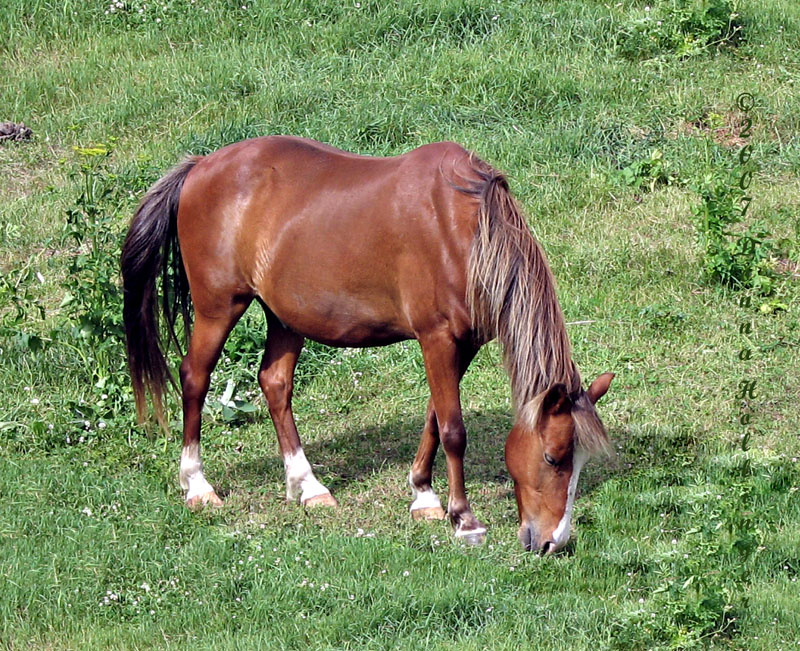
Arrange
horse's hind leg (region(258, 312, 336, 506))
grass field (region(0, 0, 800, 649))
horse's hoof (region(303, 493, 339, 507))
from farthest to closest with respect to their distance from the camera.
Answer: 1. horse's hind leg (region(258, 312, 336, 506))
2. horse's hoof (region(303, 493, 339, 507))
3. grass field (region(0, 0, 800, 649))

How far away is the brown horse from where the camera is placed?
501 centimetres

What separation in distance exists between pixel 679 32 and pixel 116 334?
6.58 metres

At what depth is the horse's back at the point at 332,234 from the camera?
5270mm

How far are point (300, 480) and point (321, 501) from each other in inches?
7.2

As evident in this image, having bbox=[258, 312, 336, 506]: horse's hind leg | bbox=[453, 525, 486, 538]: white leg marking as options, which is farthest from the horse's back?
bbox=[453, 525, 486, 538]: white leg marking

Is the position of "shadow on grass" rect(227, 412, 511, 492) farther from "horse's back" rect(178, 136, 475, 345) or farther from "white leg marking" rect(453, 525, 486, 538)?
"horse's back" rect(178, 136, 475, 345)

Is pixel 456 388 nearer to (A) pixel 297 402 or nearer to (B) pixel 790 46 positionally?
(A) pixel 297 402

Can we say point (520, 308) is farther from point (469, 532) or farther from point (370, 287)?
point (469, 532)

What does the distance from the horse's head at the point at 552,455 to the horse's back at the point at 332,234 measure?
2.11ft

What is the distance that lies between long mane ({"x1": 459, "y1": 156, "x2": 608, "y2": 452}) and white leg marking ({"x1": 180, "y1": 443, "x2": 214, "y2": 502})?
1.80m

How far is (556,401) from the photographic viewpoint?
4.93 meters

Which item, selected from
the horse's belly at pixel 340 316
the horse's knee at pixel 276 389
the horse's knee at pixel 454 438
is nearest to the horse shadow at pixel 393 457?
the horse's knee at pixel 276 389

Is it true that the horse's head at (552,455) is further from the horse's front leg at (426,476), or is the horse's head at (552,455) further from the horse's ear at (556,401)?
the horse's front leg at (426,476)

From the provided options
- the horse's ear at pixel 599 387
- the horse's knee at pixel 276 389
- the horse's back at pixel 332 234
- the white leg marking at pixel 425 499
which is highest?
the horse's back at pixel 332 234
